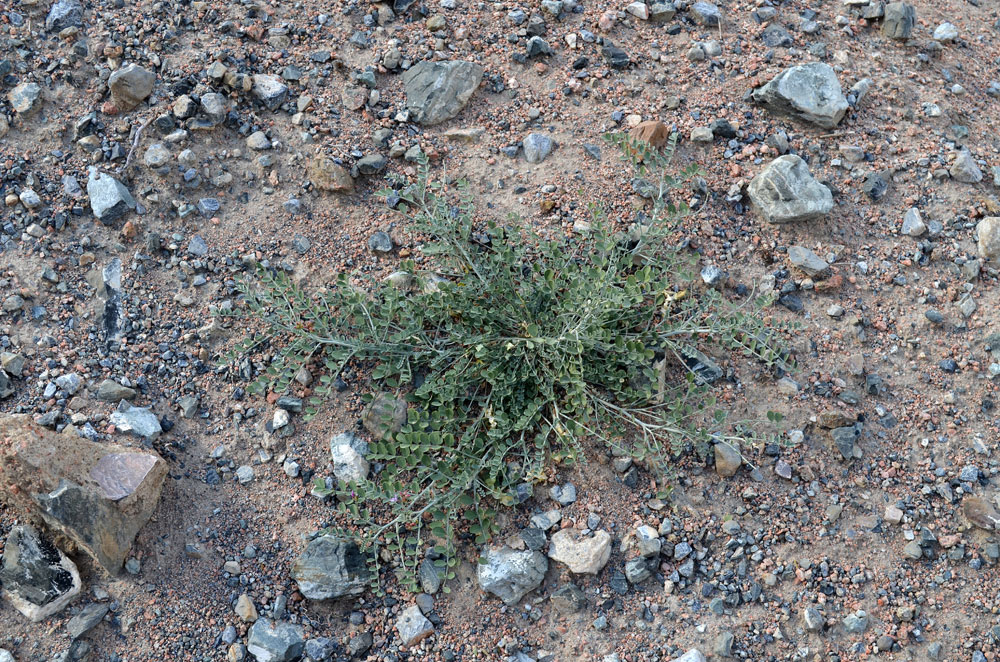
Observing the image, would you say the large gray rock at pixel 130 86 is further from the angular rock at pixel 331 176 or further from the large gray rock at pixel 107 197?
the angular rock at pixel 331 176

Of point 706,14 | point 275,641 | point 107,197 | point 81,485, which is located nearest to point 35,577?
point 81,485

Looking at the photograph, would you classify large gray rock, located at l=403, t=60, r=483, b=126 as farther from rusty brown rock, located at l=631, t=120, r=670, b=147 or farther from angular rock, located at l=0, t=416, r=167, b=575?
angular rock, located at l=0, t=416, r=167, b=575

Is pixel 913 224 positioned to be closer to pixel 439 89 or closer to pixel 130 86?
Answer: pixel 439 89

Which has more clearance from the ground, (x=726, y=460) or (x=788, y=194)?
(x=788, y=194)

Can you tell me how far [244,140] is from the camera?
4270 millimetres

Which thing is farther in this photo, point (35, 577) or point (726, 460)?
point (726, 460)

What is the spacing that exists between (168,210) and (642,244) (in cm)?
219

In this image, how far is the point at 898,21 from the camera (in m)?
4.74

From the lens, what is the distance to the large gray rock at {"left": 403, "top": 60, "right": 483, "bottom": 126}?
436cm

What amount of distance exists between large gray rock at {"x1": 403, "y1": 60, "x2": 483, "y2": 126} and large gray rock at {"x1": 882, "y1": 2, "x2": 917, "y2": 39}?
7.46 feet

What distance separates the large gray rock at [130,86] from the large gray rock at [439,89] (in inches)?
50.0

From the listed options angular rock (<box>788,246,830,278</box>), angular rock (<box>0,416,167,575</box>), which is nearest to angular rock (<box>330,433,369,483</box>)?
angular rock (<box>0,416,167,575</box>)

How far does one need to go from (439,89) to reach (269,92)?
33.2 inches

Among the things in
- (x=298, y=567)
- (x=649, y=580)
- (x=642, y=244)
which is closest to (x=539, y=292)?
(x=642, y=244)
